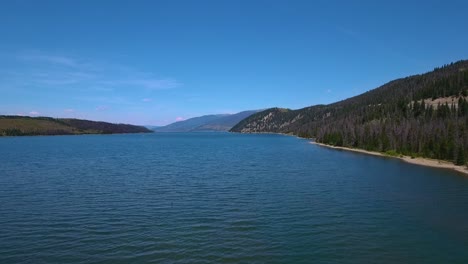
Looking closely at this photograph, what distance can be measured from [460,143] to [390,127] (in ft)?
178

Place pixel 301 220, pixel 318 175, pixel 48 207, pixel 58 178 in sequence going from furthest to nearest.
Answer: pixel 318 175 < pixel 58 178 < pixel 48 207 < pixel 301 220

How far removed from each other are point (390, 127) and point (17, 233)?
147801 mm

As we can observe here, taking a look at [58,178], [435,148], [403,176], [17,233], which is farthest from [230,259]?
[435,148]

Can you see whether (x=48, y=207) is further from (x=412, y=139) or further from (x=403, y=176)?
(x=412, y=139)

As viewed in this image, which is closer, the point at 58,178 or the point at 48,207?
the point at 48,207

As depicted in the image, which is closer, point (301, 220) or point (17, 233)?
point (17, 233)

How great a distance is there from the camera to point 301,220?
40156 mm

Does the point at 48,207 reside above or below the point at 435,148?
below

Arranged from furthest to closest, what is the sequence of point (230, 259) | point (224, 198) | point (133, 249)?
1. point (224, 198)
2. point (133, 249)
3. point (230, 259)

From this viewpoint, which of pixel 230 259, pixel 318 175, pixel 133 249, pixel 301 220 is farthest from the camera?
pixel 318 175

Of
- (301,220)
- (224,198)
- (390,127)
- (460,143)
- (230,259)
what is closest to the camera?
(230,259)

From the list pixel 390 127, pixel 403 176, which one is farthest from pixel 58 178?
pixel 390 127

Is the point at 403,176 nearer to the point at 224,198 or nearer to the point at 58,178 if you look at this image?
the point at 224,198

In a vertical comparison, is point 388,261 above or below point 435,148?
below
